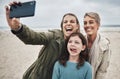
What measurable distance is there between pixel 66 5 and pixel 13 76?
29.8 inches

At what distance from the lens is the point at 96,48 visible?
179cm

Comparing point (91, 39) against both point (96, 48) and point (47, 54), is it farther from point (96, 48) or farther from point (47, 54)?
point (47, 54)

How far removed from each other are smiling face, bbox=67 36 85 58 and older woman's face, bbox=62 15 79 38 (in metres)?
0.07

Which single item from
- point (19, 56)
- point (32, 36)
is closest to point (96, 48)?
point (32, 36)

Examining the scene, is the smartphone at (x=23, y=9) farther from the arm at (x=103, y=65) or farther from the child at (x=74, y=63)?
the arm at (x=103, y=65)

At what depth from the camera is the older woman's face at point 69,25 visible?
174cm

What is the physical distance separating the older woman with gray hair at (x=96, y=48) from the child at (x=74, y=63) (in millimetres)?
98

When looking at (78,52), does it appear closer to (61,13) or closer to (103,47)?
(103,47)

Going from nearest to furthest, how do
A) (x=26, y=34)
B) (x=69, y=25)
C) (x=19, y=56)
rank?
(x=26, y=34) → (x=69, y=25) → (x=19, y=56)

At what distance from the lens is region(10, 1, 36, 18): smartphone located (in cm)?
161

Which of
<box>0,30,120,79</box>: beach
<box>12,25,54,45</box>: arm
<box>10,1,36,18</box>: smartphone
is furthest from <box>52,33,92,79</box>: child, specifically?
<box>0,30,120,79</box>: beach

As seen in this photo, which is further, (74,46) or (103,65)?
(103,65)

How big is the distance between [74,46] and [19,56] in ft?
4.67

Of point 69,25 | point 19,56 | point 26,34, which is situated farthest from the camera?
point 19,56
